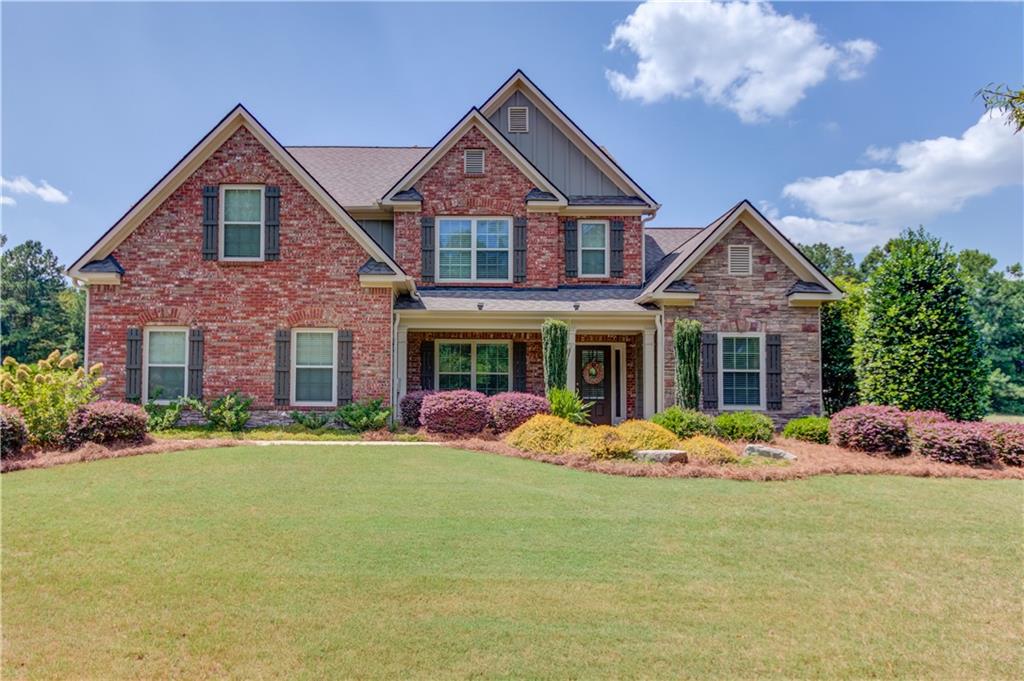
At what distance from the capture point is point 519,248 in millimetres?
16938

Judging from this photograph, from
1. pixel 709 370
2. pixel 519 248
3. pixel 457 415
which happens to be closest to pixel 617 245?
pixel 519 248

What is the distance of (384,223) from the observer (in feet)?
57.6

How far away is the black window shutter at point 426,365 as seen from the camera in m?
16.6

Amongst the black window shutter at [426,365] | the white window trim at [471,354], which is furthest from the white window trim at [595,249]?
the black window shutter at [426,365]

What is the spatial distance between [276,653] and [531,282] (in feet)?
45.0

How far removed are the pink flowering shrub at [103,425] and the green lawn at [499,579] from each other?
2.45m

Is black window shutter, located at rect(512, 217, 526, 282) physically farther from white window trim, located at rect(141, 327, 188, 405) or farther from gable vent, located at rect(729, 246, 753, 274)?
white window trim, located at rect(141, 327, 188, 405)

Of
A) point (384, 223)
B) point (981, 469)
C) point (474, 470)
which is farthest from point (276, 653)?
point (384, 223)

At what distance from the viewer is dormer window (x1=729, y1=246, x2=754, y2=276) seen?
15.5 metres

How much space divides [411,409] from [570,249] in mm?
7010

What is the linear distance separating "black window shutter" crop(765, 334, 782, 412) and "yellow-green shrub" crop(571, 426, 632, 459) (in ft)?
21.6

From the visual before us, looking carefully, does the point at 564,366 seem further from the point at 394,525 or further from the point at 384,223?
the point at 394,525

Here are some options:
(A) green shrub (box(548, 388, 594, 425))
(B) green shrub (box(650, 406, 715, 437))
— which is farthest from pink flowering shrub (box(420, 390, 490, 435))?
(B) green shrub (box(650, 406, 715, 437))

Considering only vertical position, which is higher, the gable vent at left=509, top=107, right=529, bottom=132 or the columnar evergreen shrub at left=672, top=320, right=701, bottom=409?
the gable vent at left=509, top=107, right=529, bottom=132
